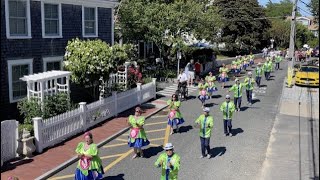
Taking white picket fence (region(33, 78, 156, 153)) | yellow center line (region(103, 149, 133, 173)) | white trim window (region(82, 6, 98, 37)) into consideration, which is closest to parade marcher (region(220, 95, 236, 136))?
yellow center line (region(103, 149, 133, 173))

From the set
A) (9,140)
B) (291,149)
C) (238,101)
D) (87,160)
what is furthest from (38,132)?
(238,101)

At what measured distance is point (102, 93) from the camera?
18.8 meters

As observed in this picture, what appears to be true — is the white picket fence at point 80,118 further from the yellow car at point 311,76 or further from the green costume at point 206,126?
the yellow car at point 311,76

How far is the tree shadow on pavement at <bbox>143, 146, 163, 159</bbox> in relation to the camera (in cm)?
1248

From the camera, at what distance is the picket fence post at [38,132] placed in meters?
11.9

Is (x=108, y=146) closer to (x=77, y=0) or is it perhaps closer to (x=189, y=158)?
(x=189, y=158)

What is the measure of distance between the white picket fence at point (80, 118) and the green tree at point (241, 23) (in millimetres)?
35577

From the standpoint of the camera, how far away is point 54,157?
11.9m

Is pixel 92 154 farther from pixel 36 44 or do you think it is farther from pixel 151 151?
pixel 36 44

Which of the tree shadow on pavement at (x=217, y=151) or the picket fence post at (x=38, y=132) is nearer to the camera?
the picket fence post at (x=38, y=132)

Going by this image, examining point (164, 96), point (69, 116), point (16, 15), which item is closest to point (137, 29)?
point (164, 96)

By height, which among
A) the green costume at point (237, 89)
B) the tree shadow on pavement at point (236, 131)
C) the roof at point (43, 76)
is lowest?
the tree shadow on pavement at point (236, 131)

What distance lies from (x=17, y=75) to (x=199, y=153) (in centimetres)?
788

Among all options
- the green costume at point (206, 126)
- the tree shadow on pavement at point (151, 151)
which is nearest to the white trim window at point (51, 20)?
the tree shadow on pavement at point (151, 151)
